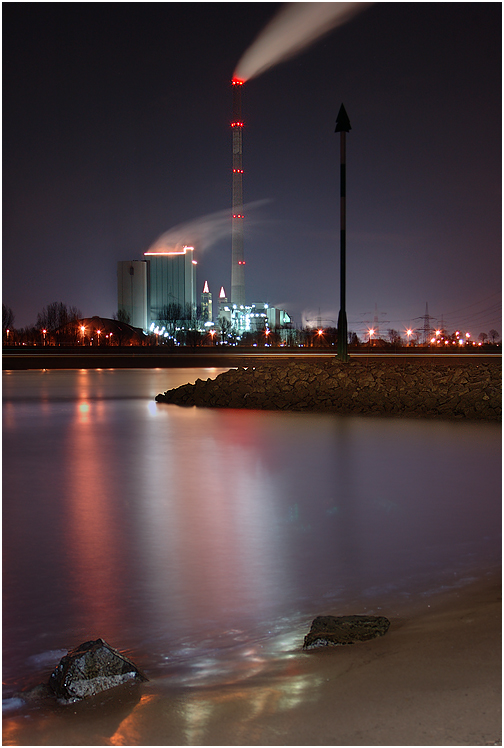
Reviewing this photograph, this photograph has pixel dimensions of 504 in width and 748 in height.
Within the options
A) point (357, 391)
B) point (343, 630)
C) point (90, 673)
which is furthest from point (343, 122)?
point (90, 673)

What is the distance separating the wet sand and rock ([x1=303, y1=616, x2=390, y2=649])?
2.9 inches

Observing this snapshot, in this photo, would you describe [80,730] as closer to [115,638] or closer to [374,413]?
[115,638]

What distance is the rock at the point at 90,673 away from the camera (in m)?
3.46

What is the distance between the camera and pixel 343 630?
402 centimetres

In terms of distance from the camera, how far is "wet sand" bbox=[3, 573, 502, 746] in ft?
9.46

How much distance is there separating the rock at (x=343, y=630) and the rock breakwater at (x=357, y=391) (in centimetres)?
1227

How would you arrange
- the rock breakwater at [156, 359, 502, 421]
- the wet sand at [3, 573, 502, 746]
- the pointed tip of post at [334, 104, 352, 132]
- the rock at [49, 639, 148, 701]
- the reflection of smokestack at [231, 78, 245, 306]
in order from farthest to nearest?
the reflection of smokestack at [231, 78, 245, 306]
the pointed tip of post at [334, 104, 352, 132]
the rock breakwater at [156, 359, 502, 421]
the rock at [49, 639, 148, 701]
the wet sand at [3, 573, 502, 746]

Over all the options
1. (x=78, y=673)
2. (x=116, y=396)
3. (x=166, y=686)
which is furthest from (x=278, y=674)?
(x=116, y=396)

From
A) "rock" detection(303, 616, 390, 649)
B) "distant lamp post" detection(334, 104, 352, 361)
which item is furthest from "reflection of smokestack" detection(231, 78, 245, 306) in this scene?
"rock" detection(303, 616, 390, 649)

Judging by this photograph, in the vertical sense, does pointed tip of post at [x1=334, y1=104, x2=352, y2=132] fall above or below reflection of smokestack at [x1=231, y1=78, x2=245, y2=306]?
below

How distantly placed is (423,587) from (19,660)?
2.78 m

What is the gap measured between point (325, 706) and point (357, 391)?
14891mm

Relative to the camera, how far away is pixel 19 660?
3.93 metres

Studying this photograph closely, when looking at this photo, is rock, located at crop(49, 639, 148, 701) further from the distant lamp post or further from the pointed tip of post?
the pointed tip of post
